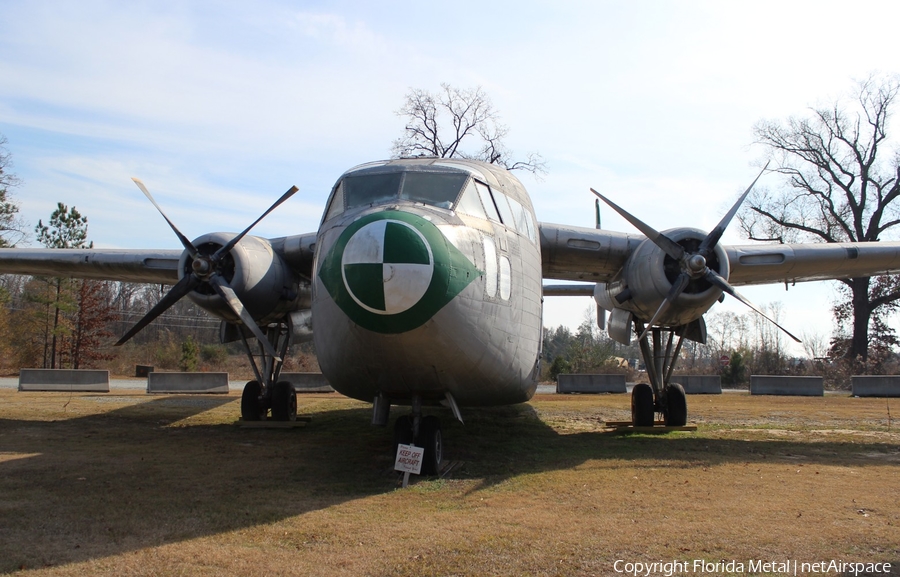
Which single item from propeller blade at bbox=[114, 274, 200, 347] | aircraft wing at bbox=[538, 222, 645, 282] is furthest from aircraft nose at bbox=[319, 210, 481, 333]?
aircraft wing at bbox=[538, 222, 645, 282]

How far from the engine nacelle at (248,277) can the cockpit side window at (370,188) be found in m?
4.22

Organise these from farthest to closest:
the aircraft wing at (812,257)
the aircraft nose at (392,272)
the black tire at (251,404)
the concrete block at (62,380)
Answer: the concrete block at (62,380)
the black tire at (251,404)
the aircraft wing at (812,257)
the aircraft nose at (392,272)

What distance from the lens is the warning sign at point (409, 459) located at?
788 centimetres

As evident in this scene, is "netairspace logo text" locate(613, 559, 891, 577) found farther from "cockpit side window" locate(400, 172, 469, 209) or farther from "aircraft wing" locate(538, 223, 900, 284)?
"aircraft wing" locate(538, 223, 900, 284)

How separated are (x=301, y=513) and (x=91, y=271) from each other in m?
10.8

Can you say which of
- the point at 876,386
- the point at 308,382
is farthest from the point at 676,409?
the point at 876,386

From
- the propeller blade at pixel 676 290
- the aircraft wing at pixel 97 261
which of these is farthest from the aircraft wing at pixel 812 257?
the aircraft wing at pixel 97 261

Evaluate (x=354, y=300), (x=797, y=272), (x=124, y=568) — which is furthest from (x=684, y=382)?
(x=124, y=568)

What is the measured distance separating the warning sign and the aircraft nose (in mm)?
1778

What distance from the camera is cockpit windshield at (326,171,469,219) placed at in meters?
8.38

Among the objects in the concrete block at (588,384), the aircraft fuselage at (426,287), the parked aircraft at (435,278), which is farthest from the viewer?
the concrete block at (588,384)

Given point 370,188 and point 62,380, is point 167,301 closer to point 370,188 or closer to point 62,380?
point 370,188

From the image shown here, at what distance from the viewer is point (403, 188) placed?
852 cm

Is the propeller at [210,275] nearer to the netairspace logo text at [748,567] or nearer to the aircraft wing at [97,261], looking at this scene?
the aircraft wing at [97,261]
